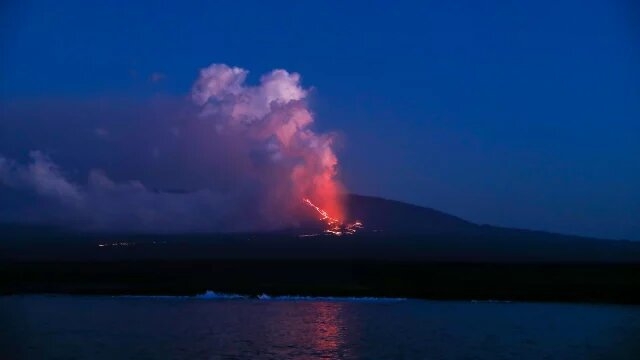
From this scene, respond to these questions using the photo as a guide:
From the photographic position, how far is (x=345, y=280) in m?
56.4

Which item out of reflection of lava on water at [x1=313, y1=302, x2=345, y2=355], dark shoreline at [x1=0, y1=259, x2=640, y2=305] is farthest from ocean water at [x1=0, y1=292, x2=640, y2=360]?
dark shoreline at [x1=0, y1=259, x2=640, y2=305]

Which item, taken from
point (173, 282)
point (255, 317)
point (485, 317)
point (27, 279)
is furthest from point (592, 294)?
point (27, 279)

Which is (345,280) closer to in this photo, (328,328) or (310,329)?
(328,328)

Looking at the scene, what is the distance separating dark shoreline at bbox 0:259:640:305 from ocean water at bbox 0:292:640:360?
348 cm

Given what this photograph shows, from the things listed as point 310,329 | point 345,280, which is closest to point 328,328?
point 310,329

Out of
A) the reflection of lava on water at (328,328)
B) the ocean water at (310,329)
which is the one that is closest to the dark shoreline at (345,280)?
the ocean water at (310,329)

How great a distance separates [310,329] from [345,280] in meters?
20.6

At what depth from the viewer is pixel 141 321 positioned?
38.6 m

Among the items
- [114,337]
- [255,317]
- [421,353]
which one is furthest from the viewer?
[255,317]

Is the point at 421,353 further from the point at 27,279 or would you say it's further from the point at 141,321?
the point at 27,279

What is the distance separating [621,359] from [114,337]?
680 inches

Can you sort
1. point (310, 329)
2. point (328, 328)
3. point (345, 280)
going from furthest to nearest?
point (345, 280), point (328, 328), point (310, 329)

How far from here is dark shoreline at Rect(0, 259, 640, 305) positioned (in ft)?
168

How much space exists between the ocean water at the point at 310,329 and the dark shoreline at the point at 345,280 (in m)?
3.48
